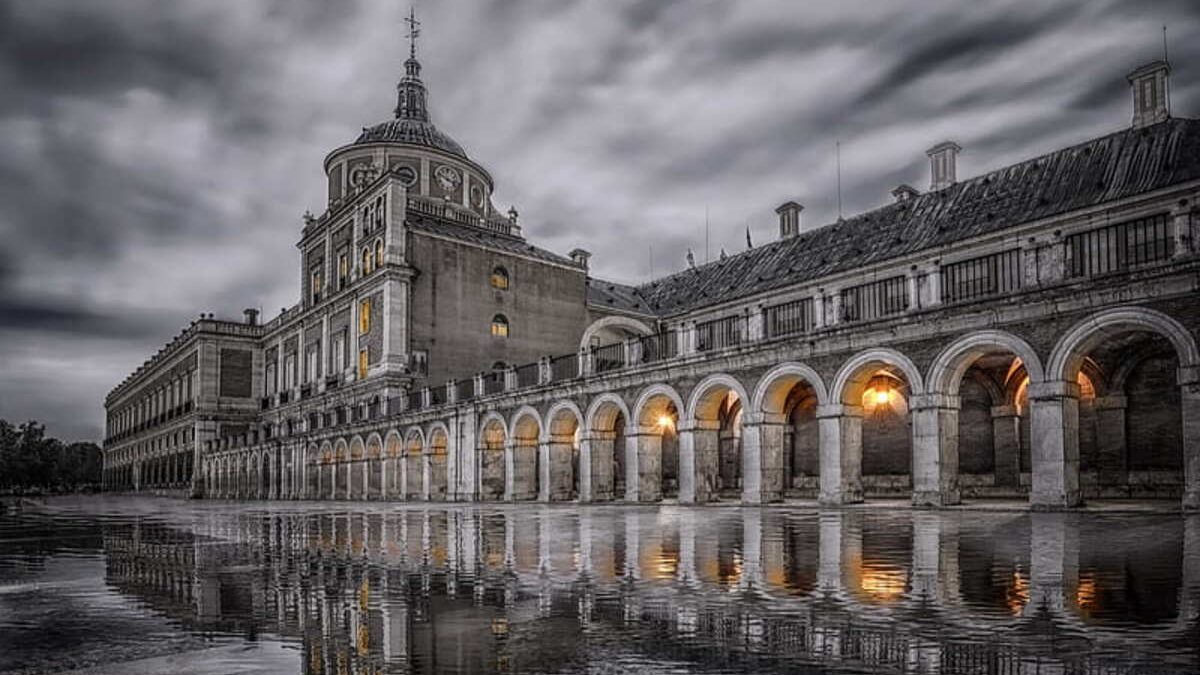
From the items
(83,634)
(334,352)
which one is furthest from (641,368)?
(334,352)

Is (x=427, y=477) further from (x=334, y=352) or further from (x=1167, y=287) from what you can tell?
(x=1167, y=287)

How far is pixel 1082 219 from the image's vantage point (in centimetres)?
2856

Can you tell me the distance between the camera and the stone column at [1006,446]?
87.3 feet

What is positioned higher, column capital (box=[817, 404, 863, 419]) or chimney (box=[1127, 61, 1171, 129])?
chimney (box=[1127, 61, 1171, 129])

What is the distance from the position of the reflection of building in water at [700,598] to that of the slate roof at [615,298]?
4241 cm

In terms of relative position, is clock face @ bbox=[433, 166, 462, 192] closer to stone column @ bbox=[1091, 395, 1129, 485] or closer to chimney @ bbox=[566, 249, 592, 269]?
chimney @ bbox=[566, 249, 592, 269]

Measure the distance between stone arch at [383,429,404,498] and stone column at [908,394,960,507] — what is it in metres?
26.1

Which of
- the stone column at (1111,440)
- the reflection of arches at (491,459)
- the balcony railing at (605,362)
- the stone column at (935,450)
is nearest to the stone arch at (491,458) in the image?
the reflection of arches at (491,459)

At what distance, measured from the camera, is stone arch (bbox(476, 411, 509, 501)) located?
34312mm

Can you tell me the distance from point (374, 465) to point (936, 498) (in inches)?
1186

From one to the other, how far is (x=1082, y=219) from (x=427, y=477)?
26611 millimetres

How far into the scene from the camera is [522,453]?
32.7m

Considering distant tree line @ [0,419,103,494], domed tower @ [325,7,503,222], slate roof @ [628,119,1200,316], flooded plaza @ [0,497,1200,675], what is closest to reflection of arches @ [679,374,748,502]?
slate roof @ [628,119,1200,316]

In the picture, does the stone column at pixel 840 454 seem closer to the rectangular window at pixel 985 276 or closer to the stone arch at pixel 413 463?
the rectangular window at pixel 985 276
